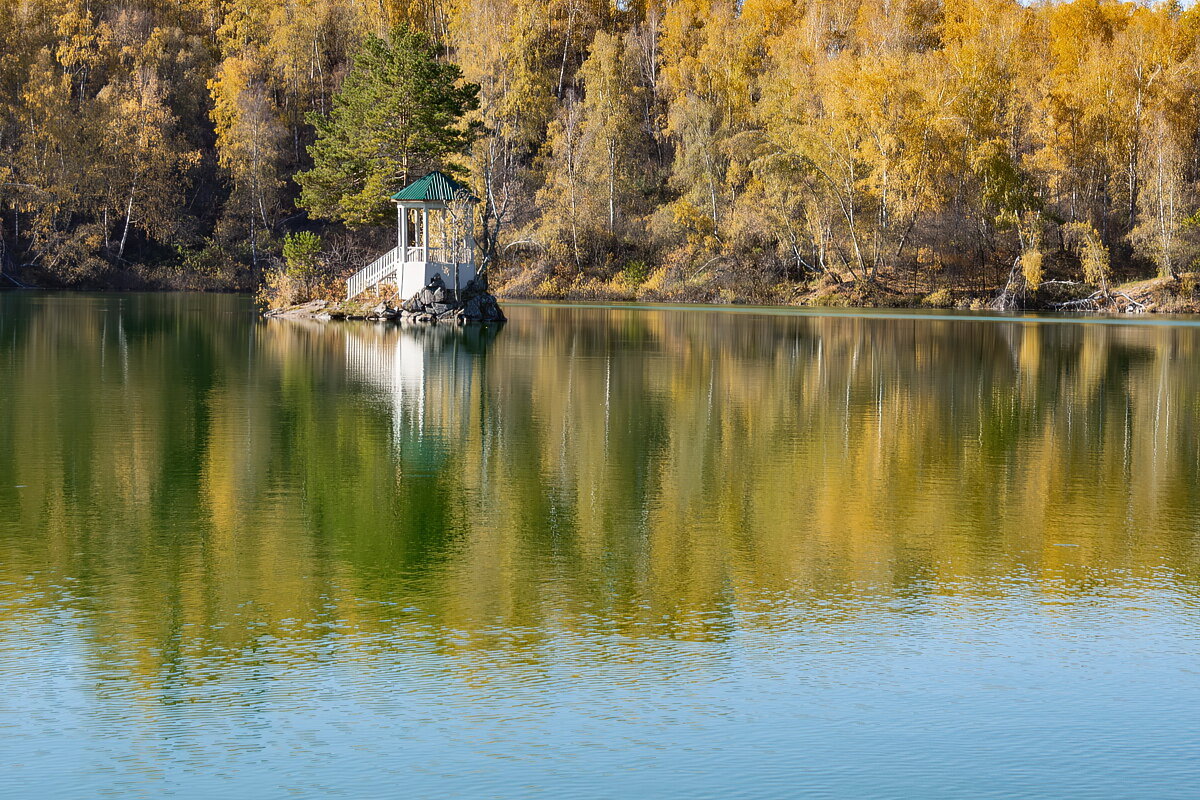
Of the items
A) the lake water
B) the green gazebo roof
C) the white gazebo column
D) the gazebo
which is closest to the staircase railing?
the gazebo

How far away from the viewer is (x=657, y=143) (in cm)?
8444

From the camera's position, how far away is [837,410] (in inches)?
823

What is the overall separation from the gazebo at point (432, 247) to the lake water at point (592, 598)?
978 inches

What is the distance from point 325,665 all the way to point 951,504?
760 centimetres

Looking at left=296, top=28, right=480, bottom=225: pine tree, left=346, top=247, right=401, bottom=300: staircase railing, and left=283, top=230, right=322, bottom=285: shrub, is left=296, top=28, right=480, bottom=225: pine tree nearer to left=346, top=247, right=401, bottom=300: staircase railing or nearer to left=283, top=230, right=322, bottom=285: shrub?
left=283, top=230, right=322, bottom=285: shrub

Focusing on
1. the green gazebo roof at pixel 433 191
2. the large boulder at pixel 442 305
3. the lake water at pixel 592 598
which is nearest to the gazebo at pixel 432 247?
the green gazebo roof at pixel 433 191

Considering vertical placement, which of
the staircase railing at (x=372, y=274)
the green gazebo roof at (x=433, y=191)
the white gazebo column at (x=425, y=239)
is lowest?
the staircase railing at (x=372, y=274)

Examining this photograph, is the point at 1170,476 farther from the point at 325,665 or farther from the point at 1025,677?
the point at 325,665

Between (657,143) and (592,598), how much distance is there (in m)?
77.3

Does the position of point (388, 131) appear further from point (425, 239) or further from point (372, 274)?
point (425, 239)

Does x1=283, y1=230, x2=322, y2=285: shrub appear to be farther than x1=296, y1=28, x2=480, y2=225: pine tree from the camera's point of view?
No

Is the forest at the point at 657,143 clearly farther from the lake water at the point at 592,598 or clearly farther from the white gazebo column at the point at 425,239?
the lake water at the point at 592,598

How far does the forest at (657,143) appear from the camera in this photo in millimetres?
64312

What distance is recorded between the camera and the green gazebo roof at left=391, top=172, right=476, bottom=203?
45428 mm
